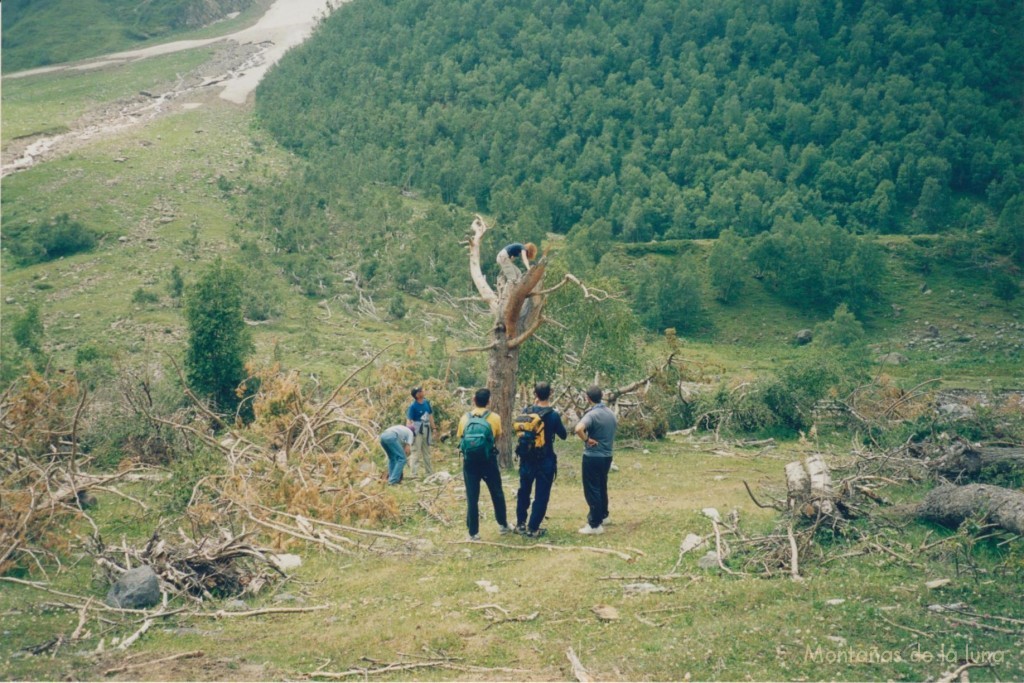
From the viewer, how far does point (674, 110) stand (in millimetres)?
86438

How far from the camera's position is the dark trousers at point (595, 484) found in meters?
10.1

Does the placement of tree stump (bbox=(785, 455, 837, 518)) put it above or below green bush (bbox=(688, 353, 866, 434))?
above

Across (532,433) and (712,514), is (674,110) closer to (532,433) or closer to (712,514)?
(712,514)

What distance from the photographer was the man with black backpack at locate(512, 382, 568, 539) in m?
9.83

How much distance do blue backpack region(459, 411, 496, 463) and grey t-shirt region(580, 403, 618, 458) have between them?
3.84 feet

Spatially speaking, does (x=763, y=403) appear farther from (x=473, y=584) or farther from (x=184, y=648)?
(x=184, y=648)

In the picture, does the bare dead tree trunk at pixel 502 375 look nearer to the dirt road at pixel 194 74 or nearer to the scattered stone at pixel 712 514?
the scattered stone at pixel 712 514

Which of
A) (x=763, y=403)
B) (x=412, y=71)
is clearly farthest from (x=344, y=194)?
Answer: (x=763, y=403)

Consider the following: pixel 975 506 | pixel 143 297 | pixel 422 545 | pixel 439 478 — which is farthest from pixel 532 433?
pixel 143 297

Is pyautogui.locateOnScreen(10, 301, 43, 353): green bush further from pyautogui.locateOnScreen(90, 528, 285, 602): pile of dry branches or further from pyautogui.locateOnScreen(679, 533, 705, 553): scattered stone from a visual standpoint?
pyautogui.locateOnScreen(679, 533, 705, 553): scattered stone

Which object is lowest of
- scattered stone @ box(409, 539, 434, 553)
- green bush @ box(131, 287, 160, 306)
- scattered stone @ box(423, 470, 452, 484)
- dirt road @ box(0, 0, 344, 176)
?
scattered stone @ box(423, 470, 452, 484)

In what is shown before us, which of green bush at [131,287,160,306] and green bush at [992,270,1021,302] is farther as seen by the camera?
green bush at [992,270,1021,302]

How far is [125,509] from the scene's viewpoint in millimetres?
13203

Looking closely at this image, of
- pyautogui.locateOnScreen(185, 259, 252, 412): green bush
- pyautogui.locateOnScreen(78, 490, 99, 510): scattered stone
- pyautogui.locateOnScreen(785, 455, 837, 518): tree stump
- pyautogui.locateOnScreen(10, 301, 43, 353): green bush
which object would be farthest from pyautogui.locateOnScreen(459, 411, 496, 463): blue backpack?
pyautogui.locateOnScreen(10, 301, 43, 353): green bush
